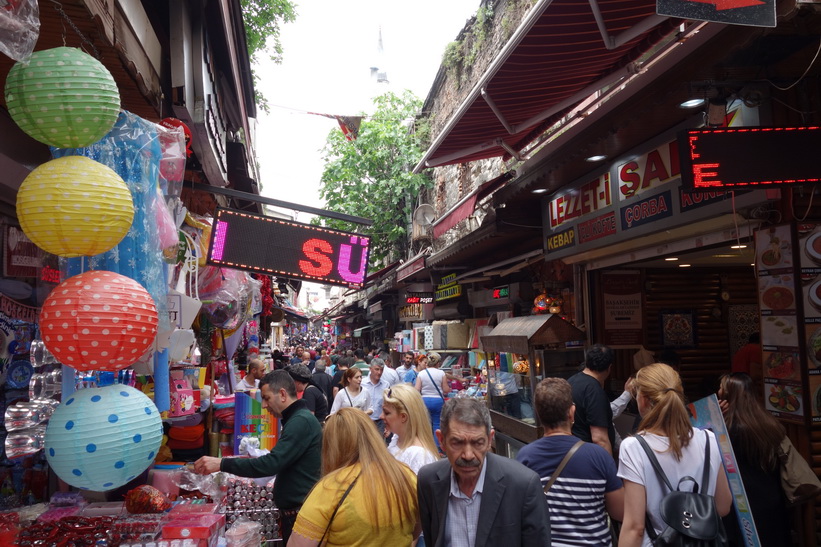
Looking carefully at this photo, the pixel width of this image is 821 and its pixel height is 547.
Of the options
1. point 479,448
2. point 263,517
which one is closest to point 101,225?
point 479,448

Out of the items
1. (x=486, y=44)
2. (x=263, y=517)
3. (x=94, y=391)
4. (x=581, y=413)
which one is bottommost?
(x=263, y=517)

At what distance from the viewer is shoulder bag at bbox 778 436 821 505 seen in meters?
4.41

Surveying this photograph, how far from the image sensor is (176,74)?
4.99 meters

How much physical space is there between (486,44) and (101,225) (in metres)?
14.9

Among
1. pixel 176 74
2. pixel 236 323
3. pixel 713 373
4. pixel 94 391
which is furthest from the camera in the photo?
pixel 713 373

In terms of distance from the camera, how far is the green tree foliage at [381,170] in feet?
78.9

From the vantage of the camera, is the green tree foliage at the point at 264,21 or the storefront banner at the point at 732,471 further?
the green tree foliage at the point at 264,21

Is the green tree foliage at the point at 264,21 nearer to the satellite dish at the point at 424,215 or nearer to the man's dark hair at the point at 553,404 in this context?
the satellite dish at the point at 424,215

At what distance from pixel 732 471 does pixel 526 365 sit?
14.7 ft

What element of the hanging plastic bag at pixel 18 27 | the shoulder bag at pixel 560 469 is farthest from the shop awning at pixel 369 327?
the hanging plastic bag at pixel 18 27

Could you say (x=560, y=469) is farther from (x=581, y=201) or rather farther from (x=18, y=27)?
(x=581, y=201)

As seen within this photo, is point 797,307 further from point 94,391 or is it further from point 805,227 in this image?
point 94,391

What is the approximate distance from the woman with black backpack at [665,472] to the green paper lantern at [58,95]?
10.4ft

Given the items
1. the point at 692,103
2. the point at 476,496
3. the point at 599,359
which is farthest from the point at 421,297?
the point at 476,496
